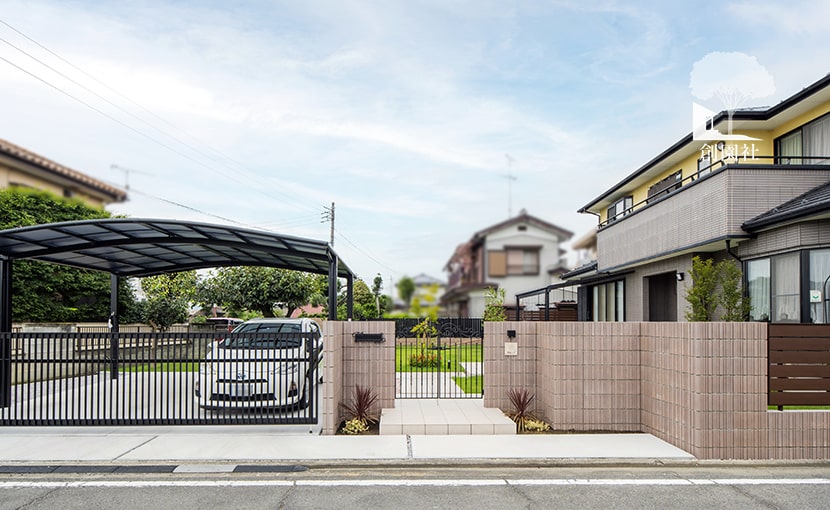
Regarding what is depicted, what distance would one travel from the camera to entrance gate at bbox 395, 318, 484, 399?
11461 mm

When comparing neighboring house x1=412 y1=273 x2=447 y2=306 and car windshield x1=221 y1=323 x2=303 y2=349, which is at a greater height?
neighboring house x1=412 y1=273 x2=447 y2=306

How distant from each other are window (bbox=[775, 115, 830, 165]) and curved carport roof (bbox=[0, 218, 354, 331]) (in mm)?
8564

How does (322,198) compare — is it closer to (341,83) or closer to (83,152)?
(341,83)

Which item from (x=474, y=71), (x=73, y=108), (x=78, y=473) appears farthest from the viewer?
(x=474, y=71)

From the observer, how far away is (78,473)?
6.52 metres

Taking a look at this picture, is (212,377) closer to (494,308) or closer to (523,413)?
(523,413)

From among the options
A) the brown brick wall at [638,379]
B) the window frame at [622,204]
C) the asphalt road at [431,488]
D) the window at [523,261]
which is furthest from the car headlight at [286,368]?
the window at [523,261]

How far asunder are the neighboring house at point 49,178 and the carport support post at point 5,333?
6828 millimetres

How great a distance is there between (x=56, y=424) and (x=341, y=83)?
9979 mm

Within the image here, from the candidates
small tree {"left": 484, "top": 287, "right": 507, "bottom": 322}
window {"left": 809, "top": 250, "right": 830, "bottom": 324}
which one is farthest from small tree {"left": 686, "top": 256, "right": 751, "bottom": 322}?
small tree {"left": 484, "top": 287, "right": 507, "bottom": 322}

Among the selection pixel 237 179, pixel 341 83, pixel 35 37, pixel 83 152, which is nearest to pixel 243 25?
pixel 341 83

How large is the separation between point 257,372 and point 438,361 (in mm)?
3327

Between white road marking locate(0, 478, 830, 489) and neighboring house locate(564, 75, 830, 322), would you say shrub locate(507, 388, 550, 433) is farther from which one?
neighboring house locate(564, 75, 830, 322)

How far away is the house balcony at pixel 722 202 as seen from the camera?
10188 millimetres
